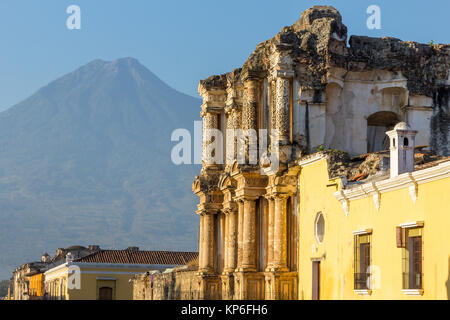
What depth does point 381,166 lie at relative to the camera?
23750 millimetres

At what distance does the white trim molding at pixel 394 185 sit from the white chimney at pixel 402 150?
0.41m

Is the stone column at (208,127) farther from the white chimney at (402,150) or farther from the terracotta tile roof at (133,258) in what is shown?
the terracotta tile roof at (133,258)

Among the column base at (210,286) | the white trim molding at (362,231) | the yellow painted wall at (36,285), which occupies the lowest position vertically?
the yellow painted wall at (36,285)

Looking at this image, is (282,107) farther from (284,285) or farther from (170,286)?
(170,286)

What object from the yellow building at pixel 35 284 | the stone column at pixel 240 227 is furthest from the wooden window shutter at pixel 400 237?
the yellow building at pixel 35 284

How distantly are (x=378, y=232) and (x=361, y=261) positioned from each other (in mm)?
1325

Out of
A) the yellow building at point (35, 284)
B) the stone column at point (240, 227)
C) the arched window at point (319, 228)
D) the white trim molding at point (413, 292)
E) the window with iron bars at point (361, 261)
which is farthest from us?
the yellow building at point (35, 284)

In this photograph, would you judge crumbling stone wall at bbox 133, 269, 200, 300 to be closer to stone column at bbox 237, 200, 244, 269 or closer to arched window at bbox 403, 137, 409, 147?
stone column at bbox 237, 200, 244, 269

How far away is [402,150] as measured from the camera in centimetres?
2092

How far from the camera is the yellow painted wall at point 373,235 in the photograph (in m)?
18.3

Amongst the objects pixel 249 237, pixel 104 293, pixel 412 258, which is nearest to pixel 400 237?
pixel 412 258

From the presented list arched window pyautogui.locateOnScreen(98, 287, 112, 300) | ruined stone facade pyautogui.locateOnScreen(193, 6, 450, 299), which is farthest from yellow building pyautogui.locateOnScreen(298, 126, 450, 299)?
arched window pyautogui.locateOnScreen(98, 287, 112, 300)
